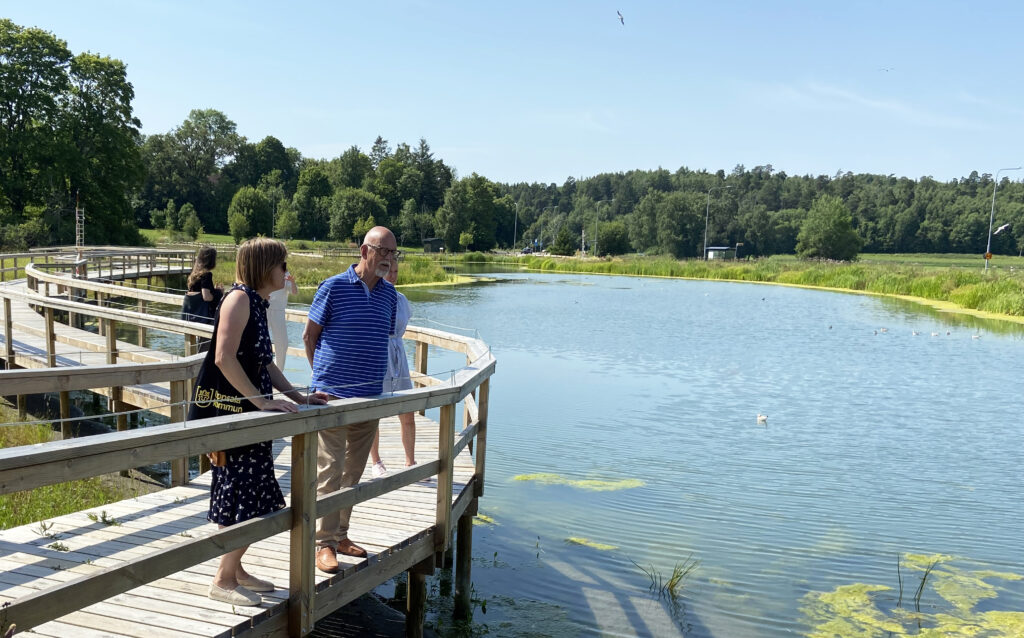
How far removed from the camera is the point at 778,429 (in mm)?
12055

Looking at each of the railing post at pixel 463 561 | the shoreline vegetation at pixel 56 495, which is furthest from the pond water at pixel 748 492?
the shoreline vegetation at pixel 56 495

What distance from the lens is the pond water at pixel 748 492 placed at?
630cm

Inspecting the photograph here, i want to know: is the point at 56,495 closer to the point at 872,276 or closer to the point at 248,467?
the point at 248,467

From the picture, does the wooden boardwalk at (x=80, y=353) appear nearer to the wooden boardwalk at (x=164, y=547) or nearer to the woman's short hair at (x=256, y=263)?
the wooden boardwalk at (x=164, y=547)

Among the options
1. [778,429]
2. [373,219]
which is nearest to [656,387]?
[778,429]

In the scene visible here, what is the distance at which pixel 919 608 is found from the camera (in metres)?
6.35

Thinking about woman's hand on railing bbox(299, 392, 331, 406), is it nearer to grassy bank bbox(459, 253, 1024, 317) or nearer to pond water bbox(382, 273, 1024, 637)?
pond water bbox(382, 273, 1024, 637)

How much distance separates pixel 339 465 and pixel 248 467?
2.57ft

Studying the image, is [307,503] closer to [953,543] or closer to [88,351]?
[953,543]

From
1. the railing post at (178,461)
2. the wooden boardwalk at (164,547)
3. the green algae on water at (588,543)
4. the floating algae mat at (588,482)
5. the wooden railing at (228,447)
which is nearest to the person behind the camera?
the wooden railing at (228,447)

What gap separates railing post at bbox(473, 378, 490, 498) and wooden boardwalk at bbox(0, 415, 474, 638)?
0.94ft

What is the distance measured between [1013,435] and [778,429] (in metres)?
3.41

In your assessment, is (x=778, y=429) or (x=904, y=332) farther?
(x=904, y=332)

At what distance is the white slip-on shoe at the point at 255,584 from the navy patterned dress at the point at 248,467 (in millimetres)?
326
